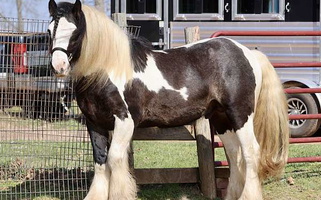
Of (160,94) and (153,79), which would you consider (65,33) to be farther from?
(160,94)

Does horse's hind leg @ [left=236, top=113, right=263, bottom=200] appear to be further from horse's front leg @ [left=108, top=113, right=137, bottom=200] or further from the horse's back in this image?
horse's front leg @ [left=108, top=113, right=137, bottom=200]

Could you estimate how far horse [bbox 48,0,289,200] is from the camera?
17.1 feet

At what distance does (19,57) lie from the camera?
6.13m

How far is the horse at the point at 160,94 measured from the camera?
5.20 m

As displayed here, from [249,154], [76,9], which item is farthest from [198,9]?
[76,9]

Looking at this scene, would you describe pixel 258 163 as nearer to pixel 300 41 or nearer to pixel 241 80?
pixel 241 80

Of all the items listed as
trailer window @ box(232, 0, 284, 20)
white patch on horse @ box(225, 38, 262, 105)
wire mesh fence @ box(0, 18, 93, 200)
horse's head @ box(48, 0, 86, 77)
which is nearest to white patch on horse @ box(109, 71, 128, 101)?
horse's head @ box(48, 0, 86, 77)

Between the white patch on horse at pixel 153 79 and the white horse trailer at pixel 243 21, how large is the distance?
12.8 feet

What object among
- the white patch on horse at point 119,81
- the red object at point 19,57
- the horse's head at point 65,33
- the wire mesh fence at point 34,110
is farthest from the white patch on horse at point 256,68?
the red object at point 19,57

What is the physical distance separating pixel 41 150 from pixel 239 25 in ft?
14.0

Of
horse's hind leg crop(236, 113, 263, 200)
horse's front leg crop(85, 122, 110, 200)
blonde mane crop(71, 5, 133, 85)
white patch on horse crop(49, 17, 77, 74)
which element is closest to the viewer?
white patch on horse crop(49, 17, 77, 74)

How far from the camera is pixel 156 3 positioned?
377 inches

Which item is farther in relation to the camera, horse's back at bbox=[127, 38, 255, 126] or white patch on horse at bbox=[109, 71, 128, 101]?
horse's back at bbox=[127, 38, 255, 126]

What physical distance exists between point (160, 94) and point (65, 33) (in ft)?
3.34
